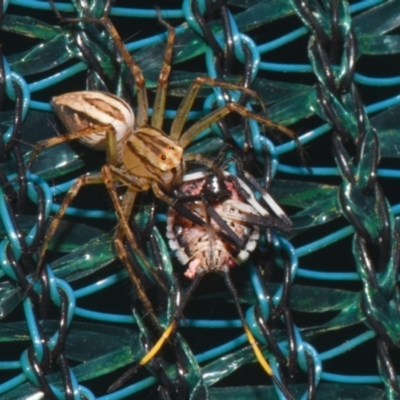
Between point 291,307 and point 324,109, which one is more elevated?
point 324,109

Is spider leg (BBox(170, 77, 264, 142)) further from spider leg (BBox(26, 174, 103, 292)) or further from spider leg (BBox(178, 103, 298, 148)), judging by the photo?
spider leg (BBox(26, 174, 103, 292))

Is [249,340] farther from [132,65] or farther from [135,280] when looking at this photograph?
[132,65]

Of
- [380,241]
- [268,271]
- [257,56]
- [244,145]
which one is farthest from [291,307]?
[257,56]

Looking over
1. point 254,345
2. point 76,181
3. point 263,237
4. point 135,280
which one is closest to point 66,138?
point 76,181

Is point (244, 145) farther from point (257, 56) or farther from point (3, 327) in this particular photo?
point (3, 327)

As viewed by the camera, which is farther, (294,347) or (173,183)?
(173,183)

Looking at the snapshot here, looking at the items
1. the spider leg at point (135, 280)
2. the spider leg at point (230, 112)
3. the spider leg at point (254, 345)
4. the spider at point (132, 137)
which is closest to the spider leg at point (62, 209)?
the spider at point (132, 137)

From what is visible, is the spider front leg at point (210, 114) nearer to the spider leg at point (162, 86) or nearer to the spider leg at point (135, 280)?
the spider leg at point (162, 86)
